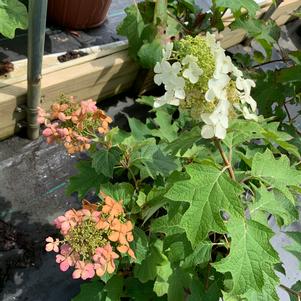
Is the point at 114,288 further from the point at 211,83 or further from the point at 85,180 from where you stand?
the point at 211,83

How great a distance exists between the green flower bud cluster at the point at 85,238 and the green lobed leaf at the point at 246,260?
0.92ft

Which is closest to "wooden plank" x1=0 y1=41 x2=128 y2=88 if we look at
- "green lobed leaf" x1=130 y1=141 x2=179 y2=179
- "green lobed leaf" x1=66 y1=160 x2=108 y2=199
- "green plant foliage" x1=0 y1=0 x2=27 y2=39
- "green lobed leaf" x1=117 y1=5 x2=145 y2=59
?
"green lobed leaf" x1=117 y1=5 x2=145 y2=59

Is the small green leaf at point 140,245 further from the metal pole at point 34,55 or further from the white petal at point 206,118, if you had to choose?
the metal pole at point 34,55

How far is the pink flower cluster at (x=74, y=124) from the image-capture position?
117 centimetres

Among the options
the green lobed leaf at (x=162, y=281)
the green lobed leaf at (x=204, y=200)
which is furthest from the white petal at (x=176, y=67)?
the green lobed leaf at (x=162, y=281)

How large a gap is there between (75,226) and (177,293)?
461mm

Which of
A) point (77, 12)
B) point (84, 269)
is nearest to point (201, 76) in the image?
point (84, 269)

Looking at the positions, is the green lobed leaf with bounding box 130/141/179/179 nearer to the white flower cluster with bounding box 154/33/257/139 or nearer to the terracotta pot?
the white flower cluster with bounding box 154/33/257/139

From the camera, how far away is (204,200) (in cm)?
96

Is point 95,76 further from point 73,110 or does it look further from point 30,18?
point 73,110

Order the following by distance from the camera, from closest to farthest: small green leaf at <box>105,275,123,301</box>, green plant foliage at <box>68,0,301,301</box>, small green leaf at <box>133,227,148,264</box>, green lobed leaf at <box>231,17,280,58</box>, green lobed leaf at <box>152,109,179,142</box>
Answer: green plant foliage at <box>68,0,301,301</box> < small green leaf at <box>133,227,148,264</box> < small green leaf at <box>105,275,123,301</box> < green lobed leaf at <box>152,109,179,142</box> < green lobed leaf at <box>231,17,280,58</box>

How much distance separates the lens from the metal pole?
133 centimetres

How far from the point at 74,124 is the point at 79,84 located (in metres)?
0.68

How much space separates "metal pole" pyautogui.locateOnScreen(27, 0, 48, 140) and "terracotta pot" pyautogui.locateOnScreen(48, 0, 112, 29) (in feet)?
1.99
